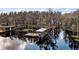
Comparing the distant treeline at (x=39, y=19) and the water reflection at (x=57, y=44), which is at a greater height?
the distant treeline at (x=39, y=19)

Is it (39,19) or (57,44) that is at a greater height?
(39,19)

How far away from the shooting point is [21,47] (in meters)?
1.89

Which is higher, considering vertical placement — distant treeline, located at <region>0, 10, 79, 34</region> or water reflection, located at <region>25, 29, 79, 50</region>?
distant treeline, located at <region>0, 10, 79, 34</region>

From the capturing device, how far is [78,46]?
6.14 ft
